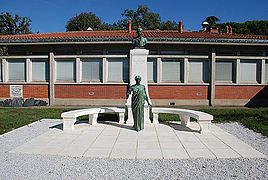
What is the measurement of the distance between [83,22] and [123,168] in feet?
162

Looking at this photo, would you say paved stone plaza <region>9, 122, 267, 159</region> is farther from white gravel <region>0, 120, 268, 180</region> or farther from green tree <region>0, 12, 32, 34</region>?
green tree <region>0, 12, 32, 34</region>

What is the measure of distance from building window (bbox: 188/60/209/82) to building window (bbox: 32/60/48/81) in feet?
29.5

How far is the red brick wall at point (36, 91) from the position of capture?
665 inches

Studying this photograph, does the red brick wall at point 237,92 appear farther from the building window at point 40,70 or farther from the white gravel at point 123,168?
the white gravel at point 123,168

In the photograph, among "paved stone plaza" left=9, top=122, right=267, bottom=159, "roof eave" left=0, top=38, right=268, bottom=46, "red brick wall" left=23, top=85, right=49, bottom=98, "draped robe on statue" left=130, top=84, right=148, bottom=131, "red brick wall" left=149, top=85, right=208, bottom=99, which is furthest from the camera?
"red brick wall" left=23, top=85, right=49, bottom=98

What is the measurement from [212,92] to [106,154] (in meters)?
11.8

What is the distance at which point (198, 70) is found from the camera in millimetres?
16672

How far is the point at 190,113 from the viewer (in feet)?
28.5

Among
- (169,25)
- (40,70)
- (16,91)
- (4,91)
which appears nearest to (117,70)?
(40,70)

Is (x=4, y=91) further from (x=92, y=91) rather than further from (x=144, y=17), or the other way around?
(x=144, y=17)

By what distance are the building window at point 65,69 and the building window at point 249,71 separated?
1039 centimetres

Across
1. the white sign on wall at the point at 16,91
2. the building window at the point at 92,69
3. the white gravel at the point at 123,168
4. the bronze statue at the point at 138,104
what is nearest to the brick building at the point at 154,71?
the building window at the point at 92,69

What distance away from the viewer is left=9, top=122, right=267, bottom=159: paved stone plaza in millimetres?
5922

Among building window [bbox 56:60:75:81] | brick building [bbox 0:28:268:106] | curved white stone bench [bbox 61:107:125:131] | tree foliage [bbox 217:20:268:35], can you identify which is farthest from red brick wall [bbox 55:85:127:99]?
tree foliage [bbox 217:20:268:35]
